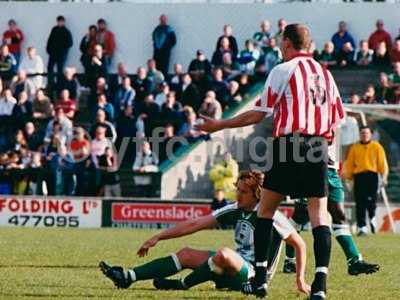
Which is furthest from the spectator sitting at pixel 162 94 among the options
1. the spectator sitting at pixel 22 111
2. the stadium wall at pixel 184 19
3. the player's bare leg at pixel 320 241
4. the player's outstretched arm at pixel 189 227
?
the player's bare leg at pixel 320 241

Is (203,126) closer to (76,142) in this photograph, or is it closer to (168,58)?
(76,142)

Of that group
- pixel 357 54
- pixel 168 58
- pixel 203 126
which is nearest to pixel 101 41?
pixel 168 58

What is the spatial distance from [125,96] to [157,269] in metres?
17.9

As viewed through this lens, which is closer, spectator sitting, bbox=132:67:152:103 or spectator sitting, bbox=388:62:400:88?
spectator sitting, bbox=388:62:400:88

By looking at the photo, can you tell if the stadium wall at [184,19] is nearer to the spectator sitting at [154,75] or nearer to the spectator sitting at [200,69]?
the spectator sitting at [200,69]

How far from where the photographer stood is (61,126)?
27.7m

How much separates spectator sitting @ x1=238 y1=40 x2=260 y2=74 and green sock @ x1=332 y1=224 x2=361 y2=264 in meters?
15.5

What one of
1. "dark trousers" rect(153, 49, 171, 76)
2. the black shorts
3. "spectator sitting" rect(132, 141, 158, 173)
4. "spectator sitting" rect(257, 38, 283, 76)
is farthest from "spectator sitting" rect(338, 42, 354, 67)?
the black shorts

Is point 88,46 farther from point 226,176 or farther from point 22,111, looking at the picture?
point 226,176

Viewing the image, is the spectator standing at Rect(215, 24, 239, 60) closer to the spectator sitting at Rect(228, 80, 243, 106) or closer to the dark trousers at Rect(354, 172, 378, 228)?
Answer: the spectator sitting at Rect(228, 80, 243, 106)

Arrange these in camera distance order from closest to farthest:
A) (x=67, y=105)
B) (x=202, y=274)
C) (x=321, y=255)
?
(x=321, y=255) < (x=202, y=274) < (x=67, y=105)

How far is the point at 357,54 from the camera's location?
28.1 metres

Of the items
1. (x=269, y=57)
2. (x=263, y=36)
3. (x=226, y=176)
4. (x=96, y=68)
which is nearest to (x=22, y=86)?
(x=96, y=68)

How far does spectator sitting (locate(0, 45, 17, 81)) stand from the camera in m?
30.4
